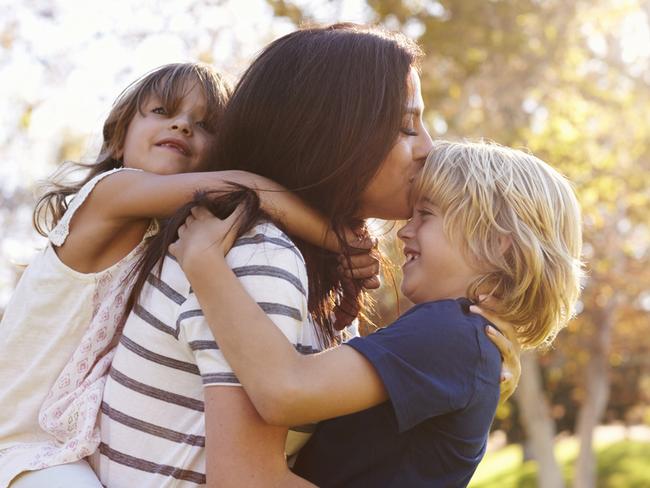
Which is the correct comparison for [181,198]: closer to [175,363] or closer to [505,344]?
[175,363]

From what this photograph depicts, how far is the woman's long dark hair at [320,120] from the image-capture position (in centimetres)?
233

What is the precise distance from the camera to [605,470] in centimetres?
1878

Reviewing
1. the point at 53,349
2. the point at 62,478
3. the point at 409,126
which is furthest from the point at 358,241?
the point at 62,478

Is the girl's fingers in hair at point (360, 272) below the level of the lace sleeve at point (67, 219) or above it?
below

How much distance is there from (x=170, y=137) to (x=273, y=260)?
116 centimetres

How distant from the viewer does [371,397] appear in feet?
6.66

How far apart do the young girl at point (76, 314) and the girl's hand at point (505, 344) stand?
0.46 meters

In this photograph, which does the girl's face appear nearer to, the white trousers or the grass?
the white trousers

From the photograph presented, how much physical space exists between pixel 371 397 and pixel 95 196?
108 cm

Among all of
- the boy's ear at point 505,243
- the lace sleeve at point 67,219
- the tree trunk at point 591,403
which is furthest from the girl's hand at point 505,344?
the tree trunk at point 591,403

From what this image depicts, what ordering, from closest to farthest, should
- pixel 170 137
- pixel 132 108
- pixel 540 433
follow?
pixel 170 137
pixel 132 108
pixel 540 433

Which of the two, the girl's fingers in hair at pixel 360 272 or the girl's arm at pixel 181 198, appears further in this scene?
the girl's fingers in hair at pixel 360 272

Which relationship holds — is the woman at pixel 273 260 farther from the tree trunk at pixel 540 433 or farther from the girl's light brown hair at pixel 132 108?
the tree trunk at pixel 540 433

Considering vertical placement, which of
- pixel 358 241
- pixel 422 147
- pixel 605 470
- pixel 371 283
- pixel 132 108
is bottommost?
pixel 605 470
